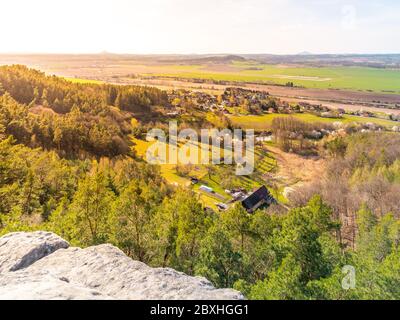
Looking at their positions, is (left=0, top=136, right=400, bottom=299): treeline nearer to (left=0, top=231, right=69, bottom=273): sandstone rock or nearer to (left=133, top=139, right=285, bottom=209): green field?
(left=0, top=231, right=69, bottom=273): sandstone rock

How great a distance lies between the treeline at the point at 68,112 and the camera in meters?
61.8

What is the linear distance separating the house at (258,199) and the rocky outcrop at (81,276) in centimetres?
4375

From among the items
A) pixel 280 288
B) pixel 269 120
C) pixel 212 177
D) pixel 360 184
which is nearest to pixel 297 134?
pixel 269 120

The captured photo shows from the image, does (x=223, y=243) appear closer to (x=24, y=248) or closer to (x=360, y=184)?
(x=24, y=248)

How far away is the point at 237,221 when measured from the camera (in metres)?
21.0

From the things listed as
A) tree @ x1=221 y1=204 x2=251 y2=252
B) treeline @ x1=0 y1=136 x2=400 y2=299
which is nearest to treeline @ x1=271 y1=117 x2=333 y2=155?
treeline @ x1=0 y1=136 x2=400 y2=299

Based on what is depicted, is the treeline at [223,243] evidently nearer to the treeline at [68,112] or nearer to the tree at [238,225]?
the tree at [238,225]

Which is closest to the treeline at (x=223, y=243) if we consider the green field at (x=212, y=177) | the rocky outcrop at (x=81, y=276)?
the rocky outcrop at (x=81, y=276)

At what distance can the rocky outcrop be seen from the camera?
22.2 feet

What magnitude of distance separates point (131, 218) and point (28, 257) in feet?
30.0

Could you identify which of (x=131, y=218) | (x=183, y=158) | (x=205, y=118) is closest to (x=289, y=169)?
(x=183, y=158)

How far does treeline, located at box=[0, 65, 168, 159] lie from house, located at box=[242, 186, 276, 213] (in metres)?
30.2

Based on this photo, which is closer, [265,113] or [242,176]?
[242,176]

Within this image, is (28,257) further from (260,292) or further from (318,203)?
(318,203)
